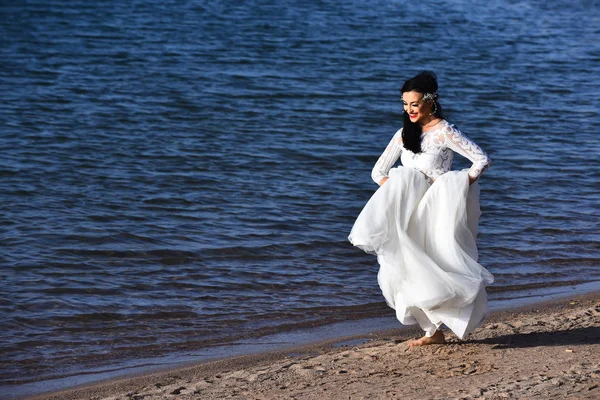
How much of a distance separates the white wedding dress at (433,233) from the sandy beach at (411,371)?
334 millimetres

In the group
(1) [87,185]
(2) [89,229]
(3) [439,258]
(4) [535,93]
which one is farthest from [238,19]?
(3) [439,258]

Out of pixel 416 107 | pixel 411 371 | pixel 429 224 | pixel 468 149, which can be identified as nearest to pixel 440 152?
pixel 468 149

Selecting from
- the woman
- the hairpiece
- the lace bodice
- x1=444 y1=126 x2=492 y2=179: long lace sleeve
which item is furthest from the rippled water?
the hairpiece

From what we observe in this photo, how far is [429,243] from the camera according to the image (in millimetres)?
6480

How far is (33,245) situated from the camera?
9.70 metres

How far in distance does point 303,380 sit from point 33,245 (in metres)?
4.26

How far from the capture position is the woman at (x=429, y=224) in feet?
20.8

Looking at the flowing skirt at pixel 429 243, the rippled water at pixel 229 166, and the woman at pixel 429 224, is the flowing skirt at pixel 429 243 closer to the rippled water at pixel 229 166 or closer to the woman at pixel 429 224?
the woman at pixel 429 224

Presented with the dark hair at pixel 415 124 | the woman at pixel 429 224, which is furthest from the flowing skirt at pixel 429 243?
the dark hair at pixel 415 124

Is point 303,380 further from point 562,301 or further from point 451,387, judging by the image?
point 562,301

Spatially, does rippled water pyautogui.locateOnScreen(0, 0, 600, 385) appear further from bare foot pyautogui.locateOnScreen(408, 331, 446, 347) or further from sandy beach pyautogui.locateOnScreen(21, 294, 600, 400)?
bare foot pyautogui.locateOnScreen(408, 331, 446, 347)

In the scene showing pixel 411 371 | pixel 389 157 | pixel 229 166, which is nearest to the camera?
pixel 411 371

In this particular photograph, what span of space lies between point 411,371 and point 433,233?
0.85 metres

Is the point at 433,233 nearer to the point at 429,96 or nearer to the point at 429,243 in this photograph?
the point at 429,243
